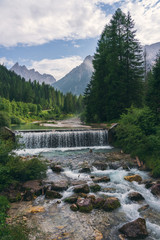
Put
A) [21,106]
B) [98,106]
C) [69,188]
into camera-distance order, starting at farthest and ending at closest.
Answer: [21,106]
[98,106]
[69,188]

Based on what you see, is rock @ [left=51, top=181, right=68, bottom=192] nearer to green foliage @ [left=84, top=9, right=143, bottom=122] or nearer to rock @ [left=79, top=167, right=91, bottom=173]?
rock @ [left=79, top=167, right=91, bottom=173]

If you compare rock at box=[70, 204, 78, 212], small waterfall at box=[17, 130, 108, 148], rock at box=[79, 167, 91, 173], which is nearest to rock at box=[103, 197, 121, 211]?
rock at box=[70, 204, 78, 212]

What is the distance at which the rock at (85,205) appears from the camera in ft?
25.0

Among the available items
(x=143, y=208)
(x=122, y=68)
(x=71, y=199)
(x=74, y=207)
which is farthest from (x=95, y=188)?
(x=122, y=68)

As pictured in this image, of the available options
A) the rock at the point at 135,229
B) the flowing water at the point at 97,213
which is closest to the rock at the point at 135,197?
the flowing water at the point at 97,213

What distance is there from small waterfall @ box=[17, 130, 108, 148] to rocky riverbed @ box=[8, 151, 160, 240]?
958 cm

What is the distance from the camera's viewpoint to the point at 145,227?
6.31 m

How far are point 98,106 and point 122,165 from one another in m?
20.0

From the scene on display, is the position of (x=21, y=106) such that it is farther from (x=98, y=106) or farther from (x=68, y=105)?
(x=98, y=106)

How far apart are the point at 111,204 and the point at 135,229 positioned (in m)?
1.81

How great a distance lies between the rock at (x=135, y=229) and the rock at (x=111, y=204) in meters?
1.37

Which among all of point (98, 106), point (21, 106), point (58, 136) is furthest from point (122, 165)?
point (21, 106)

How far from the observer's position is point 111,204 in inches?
311

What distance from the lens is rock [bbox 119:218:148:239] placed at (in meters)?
6.04
